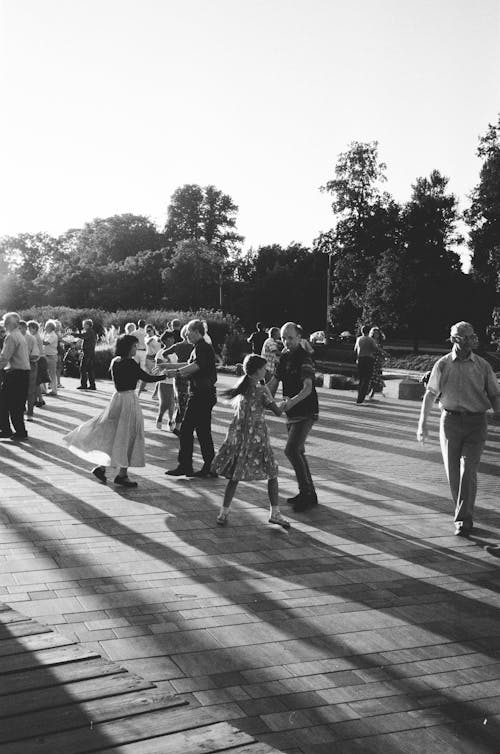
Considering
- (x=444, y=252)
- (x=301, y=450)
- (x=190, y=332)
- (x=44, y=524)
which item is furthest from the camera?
(x=444, y=252)

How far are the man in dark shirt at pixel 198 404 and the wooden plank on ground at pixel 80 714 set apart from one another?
5.94m

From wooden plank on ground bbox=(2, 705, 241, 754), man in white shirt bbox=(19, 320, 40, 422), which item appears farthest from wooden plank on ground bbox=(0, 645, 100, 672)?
man in white shirt bbox=(19, 320, 40, 422)

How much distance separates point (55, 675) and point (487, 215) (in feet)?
145

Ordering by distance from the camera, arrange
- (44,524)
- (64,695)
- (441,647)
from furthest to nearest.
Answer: (44,524), (441,647), (64,695)

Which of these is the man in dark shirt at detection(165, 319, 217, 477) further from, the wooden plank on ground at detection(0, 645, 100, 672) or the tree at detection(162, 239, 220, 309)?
the tree at detection(162, 239, 220, 309)

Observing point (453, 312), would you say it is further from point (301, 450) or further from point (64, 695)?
point (64, 695)

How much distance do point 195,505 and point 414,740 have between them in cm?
473

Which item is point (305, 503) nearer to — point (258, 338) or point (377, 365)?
point (258, 338)

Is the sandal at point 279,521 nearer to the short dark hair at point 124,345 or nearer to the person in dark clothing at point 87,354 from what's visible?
the short dark hair at point 124,345

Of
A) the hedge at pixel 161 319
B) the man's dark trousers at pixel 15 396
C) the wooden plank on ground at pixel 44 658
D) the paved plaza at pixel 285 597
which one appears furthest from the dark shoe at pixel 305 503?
the hedge at pixel 161 319

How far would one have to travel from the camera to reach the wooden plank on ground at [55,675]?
12.0 ft

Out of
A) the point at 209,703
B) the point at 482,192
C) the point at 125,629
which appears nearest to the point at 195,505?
the point at 125,629

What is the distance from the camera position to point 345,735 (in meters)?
3.64

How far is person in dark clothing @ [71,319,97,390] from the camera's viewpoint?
20125 millimetres
